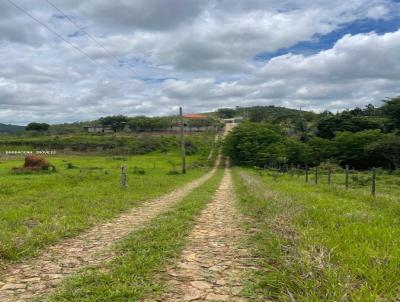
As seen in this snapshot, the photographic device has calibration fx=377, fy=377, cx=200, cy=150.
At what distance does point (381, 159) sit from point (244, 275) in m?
62.0

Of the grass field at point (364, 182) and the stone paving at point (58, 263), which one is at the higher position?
the stone paving at point (58, 263)

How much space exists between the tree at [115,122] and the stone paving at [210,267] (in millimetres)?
129160

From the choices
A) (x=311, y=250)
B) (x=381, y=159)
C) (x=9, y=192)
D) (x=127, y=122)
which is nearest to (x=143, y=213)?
(x=311, y=250)

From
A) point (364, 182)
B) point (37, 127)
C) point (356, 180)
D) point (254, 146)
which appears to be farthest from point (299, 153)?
point (37, 127)

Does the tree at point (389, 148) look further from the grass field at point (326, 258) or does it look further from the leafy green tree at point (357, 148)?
the grass field at point (326, 258)

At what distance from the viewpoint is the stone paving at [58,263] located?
4.83 meters

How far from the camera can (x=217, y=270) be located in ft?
17.8

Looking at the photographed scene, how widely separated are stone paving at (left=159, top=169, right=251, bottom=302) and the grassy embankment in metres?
0.20

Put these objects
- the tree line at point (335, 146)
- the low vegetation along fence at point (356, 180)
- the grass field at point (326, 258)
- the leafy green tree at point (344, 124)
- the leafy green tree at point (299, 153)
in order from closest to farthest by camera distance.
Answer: the grass field at point (326, 258) → the low vegetation along fence at point (356, 180) → the tree line at point (335, 146) → the leafy green tree at point (299, 153) → the leafy green tree at point (344, 124)

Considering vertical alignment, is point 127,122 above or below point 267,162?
above

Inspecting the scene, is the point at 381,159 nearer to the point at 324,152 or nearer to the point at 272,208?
the point at 324,152

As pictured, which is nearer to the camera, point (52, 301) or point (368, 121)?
point (52, 301)

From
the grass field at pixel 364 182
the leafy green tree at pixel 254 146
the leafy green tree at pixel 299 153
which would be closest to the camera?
the grass field at pixel 364 182

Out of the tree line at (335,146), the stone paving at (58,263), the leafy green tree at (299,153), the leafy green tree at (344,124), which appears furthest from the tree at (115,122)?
the stone paving at (58,263)
